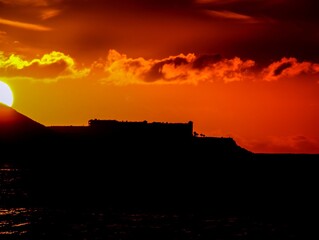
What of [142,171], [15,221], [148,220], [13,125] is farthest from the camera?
[142,171]

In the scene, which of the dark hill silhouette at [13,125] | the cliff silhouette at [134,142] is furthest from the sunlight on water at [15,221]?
the cliff silhouette at [134,142]

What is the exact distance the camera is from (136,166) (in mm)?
161500

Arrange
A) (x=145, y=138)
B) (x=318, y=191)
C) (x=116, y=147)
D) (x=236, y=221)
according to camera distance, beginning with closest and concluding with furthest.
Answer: (x=236, y=221) → (x=318, y=191) → (x=116, y=147) → (x=145, y=138)

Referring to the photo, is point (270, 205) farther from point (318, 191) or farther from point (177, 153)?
point (177, 153)

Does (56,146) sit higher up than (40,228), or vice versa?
(56,146)

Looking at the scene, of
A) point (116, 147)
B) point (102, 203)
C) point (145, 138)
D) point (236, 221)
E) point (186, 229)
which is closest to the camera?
point (186, 229)

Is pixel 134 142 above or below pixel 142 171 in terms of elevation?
above

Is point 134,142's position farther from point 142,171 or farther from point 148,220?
point 148,220

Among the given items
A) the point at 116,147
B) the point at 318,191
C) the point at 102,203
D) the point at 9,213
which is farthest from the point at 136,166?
the point at 9,213

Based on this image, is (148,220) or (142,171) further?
(142,171)

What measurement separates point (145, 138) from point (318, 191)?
7521 cm

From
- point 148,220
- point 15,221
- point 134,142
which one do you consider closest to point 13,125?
point 15,221

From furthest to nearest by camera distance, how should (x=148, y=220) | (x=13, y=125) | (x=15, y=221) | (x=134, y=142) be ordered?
1. (x=134, y=142)
2. (x=13, y=125)
3. (x=148, y=220)
4. (x=15, y=221)

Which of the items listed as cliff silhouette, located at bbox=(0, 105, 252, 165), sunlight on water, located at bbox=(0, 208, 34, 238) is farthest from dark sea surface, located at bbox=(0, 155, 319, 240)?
cliff silhouette, located at bbox=(0, 105, 252, 165)
